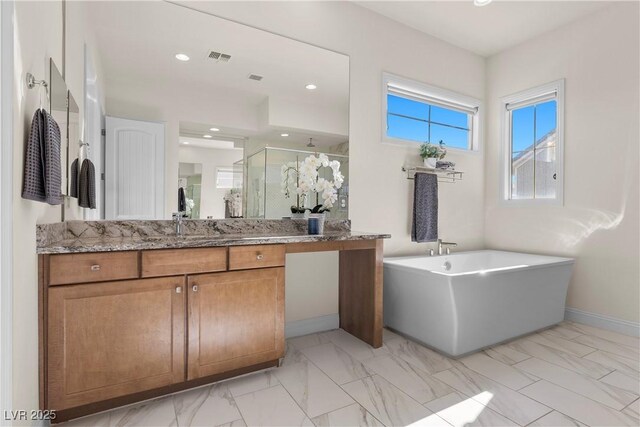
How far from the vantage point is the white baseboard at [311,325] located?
2709 millimetres

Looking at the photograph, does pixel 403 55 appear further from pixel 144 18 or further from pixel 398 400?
pixel 398 400

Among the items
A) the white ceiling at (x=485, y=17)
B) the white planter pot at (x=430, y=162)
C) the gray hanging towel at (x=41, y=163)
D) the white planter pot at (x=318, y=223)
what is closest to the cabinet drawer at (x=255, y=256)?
the white planter pot at (x=318, y=223)

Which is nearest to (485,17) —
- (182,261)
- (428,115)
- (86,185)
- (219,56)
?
(428,115)

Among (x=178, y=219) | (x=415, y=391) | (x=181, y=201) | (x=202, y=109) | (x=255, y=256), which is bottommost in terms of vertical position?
(x=415, y=391)

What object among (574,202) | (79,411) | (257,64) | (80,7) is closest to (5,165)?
(79,411)

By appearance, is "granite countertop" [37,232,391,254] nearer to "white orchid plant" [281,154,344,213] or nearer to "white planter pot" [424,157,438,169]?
"white orchid plant" [281,154,344,213]

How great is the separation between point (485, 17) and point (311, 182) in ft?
7.80

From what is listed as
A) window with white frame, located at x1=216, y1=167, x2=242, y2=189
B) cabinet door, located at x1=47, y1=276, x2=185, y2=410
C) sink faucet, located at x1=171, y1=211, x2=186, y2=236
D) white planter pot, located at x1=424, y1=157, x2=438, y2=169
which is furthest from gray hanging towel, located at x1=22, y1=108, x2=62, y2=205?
white planter pot, located at x1=424, y1=157, x2=438, y2=169

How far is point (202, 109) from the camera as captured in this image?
237 cm

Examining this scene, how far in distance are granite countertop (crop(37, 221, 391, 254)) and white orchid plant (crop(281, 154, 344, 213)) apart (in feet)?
0.85

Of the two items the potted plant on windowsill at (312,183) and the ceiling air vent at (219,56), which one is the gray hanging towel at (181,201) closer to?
the potted plant on windowsill at (312,183)

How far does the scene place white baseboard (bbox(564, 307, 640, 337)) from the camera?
280 cm

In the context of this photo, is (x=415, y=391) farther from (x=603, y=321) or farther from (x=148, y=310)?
(x=603, y=321)

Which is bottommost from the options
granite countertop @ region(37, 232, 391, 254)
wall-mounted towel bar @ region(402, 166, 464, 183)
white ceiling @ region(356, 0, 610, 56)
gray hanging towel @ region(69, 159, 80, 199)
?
granite countertop @ region(37, 232, 391, 254)
